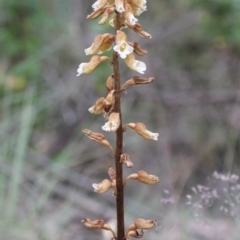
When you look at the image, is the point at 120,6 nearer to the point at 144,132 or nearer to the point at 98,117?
the point at 144,132

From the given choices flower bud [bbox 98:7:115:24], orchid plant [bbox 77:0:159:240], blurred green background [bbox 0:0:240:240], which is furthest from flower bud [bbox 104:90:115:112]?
blurred green background [bbox 0:0:240:240]

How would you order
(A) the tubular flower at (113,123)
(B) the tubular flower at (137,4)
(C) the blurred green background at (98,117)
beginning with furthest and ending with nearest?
(C) the blurred green background at (98,117)
(B) the tubular flower at (137,4)
(A) the tubular flower at (113,123)

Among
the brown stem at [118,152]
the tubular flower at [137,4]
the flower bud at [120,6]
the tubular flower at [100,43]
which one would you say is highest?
the tubular flower at [137,4]

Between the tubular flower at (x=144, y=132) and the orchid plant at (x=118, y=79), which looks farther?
the tubular flower at (x=144, y=132)

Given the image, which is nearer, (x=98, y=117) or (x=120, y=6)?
(x=120, y=6)

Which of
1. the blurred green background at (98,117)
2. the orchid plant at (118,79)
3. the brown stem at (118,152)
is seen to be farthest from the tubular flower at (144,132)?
the blurred green background at (98,117)

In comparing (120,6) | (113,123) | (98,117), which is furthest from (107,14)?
(98,117)

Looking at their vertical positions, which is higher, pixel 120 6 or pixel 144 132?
pixel 120 6

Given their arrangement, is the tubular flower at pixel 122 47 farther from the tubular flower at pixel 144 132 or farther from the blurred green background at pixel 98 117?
Result: the blurred green background at pixel 98 117

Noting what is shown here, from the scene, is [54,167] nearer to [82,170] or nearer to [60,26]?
[82,170]
